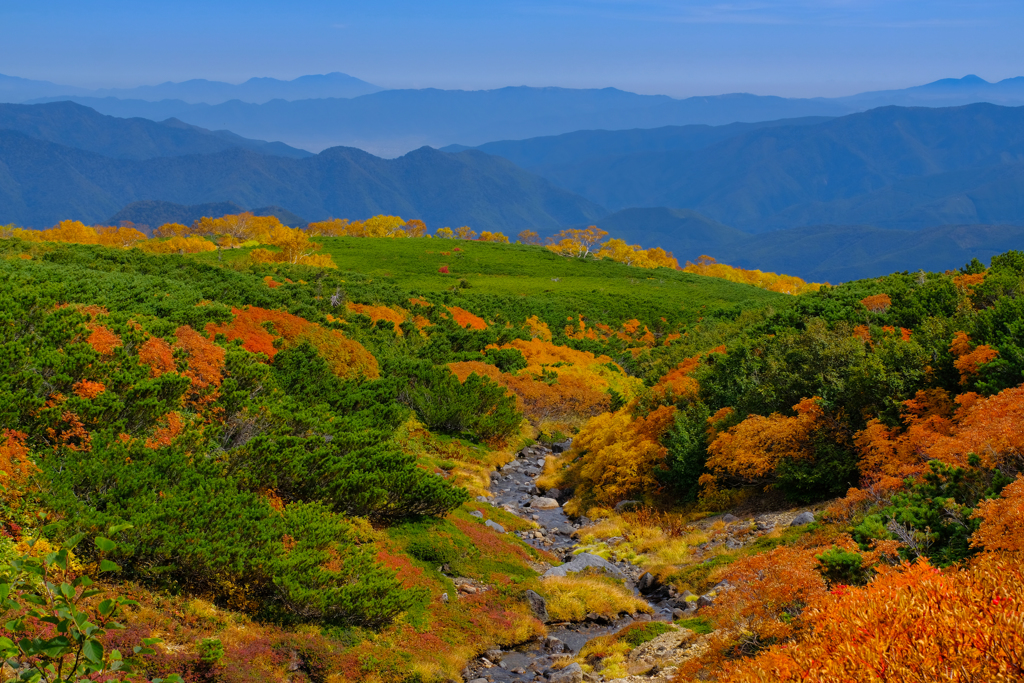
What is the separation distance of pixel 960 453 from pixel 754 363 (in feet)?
36.4

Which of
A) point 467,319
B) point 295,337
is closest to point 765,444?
point 295,337

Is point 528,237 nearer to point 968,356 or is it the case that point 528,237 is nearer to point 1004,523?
point 968,356

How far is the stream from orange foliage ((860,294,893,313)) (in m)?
14.0

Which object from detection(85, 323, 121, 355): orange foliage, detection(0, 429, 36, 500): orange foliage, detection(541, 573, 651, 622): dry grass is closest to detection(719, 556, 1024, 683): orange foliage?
detection(541, 573, 651, 622): dry grass

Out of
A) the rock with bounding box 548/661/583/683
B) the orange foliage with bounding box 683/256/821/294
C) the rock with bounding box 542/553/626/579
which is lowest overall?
the orange foliage with bounding box 683/256/821/294

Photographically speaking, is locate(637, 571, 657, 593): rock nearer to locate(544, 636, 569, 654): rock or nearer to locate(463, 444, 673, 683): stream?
locate(463, 444, 673, 683): stream

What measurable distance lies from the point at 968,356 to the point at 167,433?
16.8 m

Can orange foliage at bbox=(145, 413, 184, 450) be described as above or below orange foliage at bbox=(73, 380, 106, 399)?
below

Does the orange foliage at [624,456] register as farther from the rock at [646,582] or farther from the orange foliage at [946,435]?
the orange foliage at [946,435]

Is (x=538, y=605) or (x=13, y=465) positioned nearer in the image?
(x=13, y=465)

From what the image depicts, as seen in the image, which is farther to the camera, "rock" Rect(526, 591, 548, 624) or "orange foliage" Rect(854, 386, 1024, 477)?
"rock" Rect(526, 591, 548, 624)

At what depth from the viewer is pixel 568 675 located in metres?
10.9

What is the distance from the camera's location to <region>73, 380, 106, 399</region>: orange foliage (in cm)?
1342

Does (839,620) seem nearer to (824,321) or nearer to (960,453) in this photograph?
(960,453)
